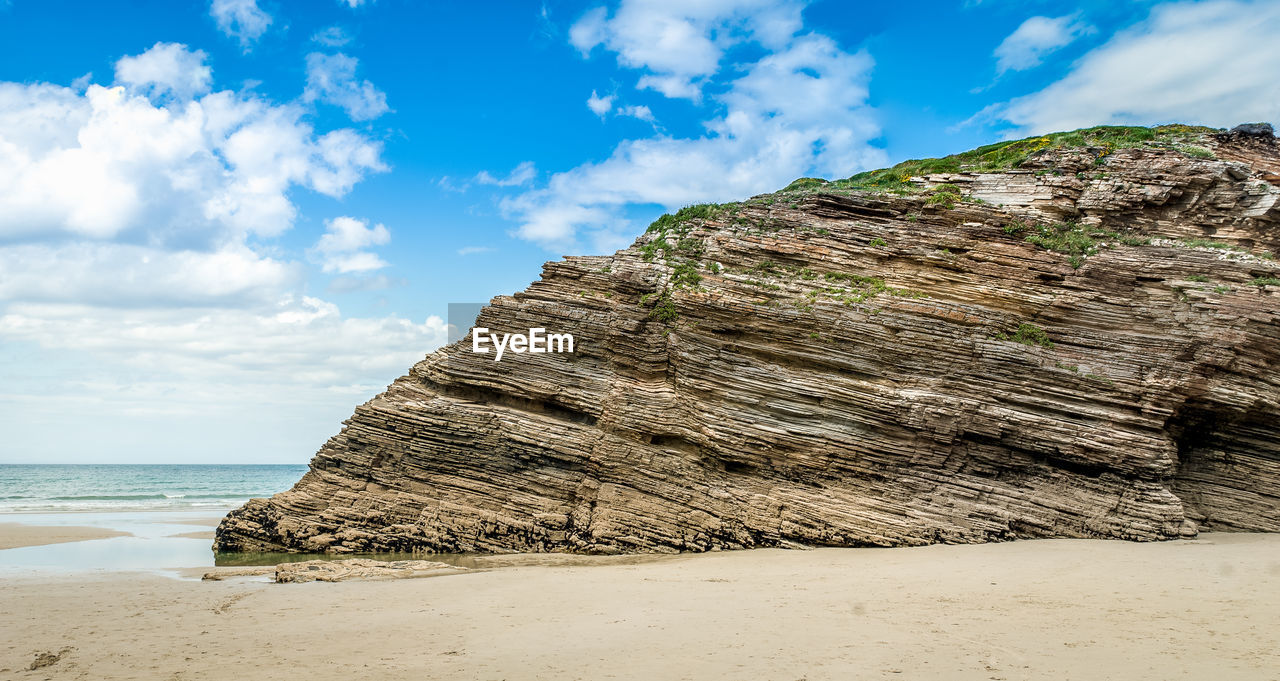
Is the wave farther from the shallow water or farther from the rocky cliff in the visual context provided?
the rocky cliff

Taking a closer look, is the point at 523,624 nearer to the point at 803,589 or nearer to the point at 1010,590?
the point at 803,589

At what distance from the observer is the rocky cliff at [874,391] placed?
16312mm

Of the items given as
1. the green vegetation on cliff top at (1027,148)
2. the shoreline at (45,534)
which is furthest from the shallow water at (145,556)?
the green vegetation on cliff top at (1027,148)

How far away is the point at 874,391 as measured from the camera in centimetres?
1689

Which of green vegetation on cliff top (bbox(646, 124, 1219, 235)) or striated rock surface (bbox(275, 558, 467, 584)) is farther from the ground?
green vegetation on cliff top (bbox(646, 124, 1219, 235))

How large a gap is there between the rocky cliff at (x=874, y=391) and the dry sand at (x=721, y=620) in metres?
1.79

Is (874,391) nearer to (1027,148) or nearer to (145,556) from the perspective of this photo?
(1027,148)

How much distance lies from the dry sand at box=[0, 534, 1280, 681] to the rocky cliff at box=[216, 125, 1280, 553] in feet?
5.88

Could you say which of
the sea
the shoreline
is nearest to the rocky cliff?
the sea

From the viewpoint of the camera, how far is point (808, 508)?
53.7ft

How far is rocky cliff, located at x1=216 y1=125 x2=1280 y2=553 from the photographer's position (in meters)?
16.3

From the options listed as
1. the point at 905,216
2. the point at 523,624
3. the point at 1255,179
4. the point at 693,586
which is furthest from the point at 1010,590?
the point at 1255,179

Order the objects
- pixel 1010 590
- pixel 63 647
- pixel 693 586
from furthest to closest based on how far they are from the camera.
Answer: pixel 693 586, pixel 1010 590, pixel 63 647

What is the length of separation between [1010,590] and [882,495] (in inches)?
201
